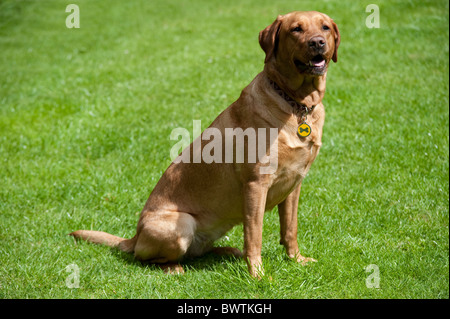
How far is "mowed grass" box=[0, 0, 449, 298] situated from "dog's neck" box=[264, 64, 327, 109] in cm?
123

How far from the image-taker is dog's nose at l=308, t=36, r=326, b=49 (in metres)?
3.51

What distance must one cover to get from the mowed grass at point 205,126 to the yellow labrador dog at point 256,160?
28 cm

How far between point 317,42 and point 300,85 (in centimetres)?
38

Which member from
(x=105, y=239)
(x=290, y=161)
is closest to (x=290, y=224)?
(x=290, y=161)

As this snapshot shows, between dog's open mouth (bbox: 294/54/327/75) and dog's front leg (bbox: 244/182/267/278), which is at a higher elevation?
dog's open mouth (bbox: 294/54/327/75)

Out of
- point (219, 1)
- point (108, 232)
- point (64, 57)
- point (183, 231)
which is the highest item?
point (219, 1)

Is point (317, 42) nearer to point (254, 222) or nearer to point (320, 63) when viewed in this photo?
point (320, 63)

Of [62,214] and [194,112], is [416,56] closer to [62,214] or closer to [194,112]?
[194,112]

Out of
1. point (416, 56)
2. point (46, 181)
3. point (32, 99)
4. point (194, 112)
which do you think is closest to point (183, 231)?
point (46, 181)

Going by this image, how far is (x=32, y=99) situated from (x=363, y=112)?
496cm

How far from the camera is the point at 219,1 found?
1329 cm

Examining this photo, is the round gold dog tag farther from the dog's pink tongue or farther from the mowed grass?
the mowed grass

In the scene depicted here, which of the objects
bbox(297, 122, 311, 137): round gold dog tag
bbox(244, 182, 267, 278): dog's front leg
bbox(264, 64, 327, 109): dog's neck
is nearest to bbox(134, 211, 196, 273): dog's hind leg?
bbox(244, 182, 267, 278): dog's front leg

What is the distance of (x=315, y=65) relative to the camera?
11.8ft
